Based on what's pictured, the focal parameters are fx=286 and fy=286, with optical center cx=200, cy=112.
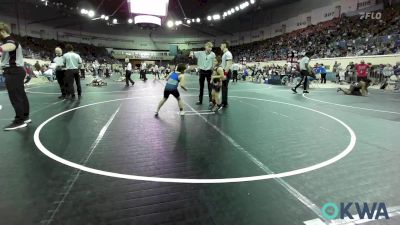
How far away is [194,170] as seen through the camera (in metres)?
3.42

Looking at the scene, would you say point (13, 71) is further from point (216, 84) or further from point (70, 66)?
point (216, 84)

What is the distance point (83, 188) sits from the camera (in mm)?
2879

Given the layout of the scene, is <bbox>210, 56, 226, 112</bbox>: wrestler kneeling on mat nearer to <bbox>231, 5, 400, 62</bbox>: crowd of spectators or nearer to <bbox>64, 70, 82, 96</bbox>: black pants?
<bbox>64, 70, 82, 96</bbox>: black pants

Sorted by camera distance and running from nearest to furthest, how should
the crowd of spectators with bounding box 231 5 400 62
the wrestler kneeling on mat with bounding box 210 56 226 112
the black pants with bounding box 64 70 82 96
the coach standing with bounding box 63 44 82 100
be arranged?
the wrestler kneeling on mat with bounding box 210 56 226 112 < the coach standing with bounding box 63 44 82 100 < the black pants with bounding box 64 70 82 96 < the crowd of spectators with bounding box 231 5 400 62

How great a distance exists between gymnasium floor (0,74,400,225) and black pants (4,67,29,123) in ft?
1.53

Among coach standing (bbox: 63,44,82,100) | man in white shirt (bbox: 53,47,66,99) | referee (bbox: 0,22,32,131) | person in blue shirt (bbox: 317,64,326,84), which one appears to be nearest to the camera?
referee (bbox: 0,22,32,131)

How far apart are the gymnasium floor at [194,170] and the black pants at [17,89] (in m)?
0.47

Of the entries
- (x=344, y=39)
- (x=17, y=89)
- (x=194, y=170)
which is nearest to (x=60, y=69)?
(x=17, y=89)

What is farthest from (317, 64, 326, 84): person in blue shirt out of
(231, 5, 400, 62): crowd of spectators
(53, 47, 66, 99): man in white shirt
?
(53, 47, 66, 99): man in white shirt

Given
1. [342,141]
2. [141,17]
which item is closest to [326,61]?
[141,17]

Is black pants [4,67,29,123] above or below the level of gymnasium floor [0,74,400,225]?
Answer: above

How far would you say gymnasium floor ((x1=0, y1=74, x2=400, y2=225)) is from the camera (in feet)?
8.01

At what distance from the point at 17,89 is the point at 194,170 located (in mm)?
4194

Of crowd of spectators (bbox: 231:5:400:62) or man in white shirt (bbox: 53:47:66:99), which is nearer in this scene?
man in white shirt (bbox: 53:47:66:99)
